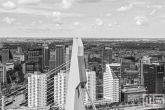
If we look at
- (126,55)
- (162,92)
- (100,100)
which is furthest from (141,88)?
(126,55)

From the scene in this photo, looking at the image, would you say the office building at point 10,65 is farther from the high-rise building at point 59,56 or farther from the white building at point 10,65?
the high-rise building at point 59,56

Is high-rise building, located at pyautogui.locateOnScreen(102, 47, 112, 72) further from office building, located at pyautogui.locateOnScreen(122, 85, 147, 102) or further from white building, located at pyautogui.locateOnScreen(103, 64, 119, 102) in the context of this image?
white building, located at pyautogui.locateOnScreen(103, 64, 119, 102)

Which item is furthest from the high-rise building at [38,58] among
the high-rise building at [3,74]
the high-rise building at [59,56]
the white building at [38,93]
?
the white building at [38,93]

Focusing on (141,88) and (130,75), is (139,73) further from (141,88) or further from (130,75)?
(141,88)

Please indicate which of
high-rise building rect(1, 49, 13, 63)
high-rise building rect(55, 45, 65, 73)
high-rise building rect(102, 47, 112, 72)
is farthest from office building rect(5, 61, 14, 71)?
high-rise building rect(102, 47, 112, 72)

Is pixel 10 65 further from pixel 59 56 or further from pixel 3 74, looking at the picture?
pixel 59 56
